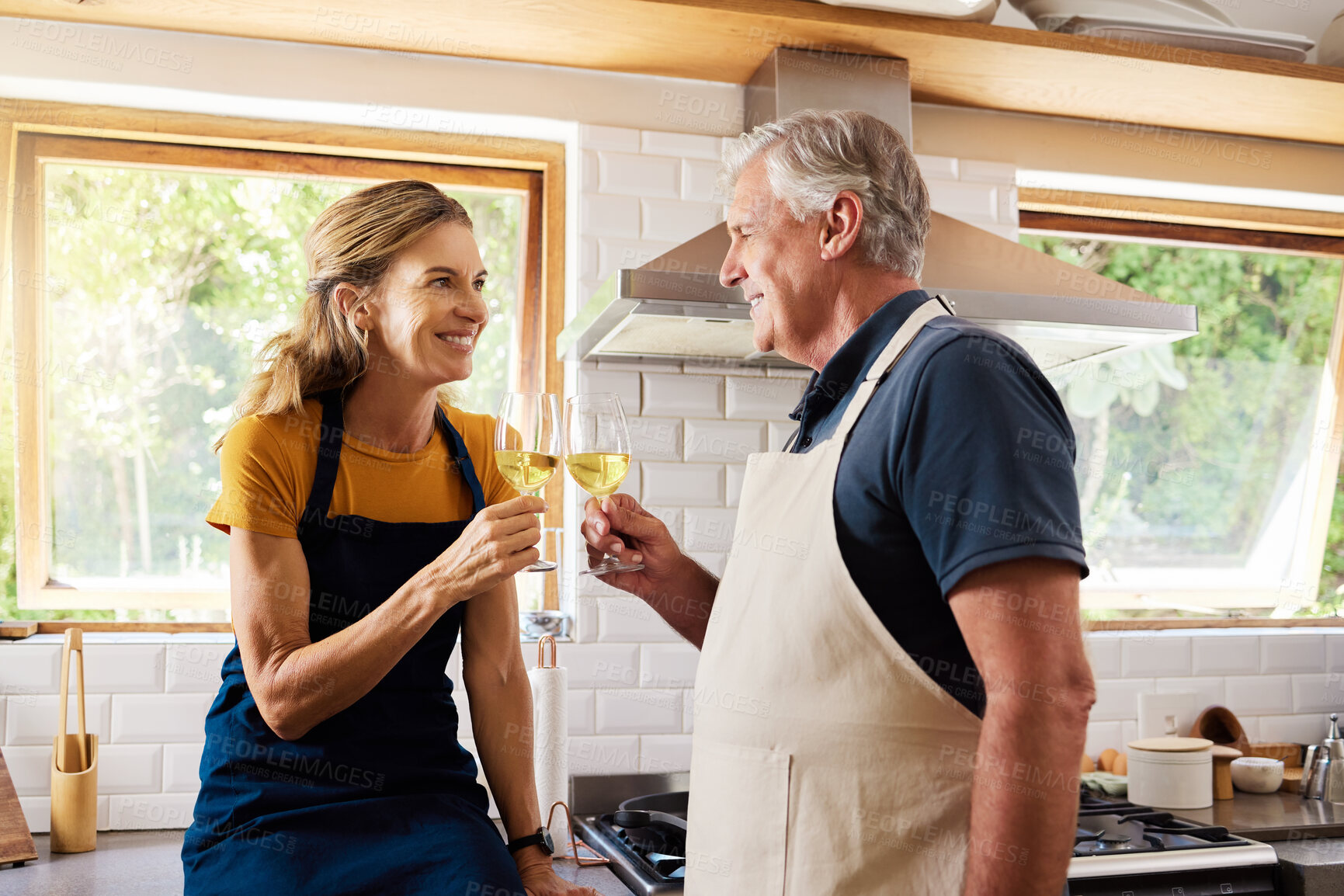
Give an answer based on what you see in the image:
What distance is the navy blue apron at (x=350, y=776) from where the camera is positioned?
1387mm

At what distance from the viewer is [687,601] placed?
1577 mm

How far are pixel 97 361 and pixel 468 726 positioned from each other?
46.9 inches

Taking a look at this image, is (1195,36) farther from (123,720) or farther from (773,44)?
(123,720)

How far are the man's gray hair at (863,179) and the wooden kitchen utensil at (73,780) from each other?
171cm

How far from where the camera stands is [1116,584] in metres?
3.11

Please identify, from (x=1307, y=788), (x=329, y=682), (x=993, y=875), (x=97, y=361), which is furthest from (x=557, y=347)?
(x=1307, y=788)

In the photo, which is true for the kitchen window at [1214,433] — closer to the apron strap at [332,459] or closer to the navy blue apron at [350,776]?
the apron strap at [332,459]

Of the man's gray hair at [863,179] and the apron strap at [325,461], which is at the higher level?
the man's gray hair at [863,179]

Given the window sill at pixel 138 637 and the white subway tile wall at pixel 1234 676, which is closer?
the window sill at pixel 138 637

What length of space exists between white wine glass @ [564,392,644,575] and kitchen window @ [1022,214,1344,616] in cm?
202

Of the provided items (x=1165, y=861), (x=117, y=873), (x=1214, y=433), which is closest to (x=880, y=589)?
(x=1165, y=861)

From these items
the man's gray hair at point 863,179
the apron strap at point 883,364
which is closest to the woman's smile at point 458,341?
the man's gray hair at point 863,179

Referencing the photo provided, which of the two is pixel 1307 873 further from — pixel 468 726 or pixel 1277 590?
pixel 468 726

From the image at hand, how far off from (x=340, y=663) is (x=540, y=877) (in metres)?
0.47
